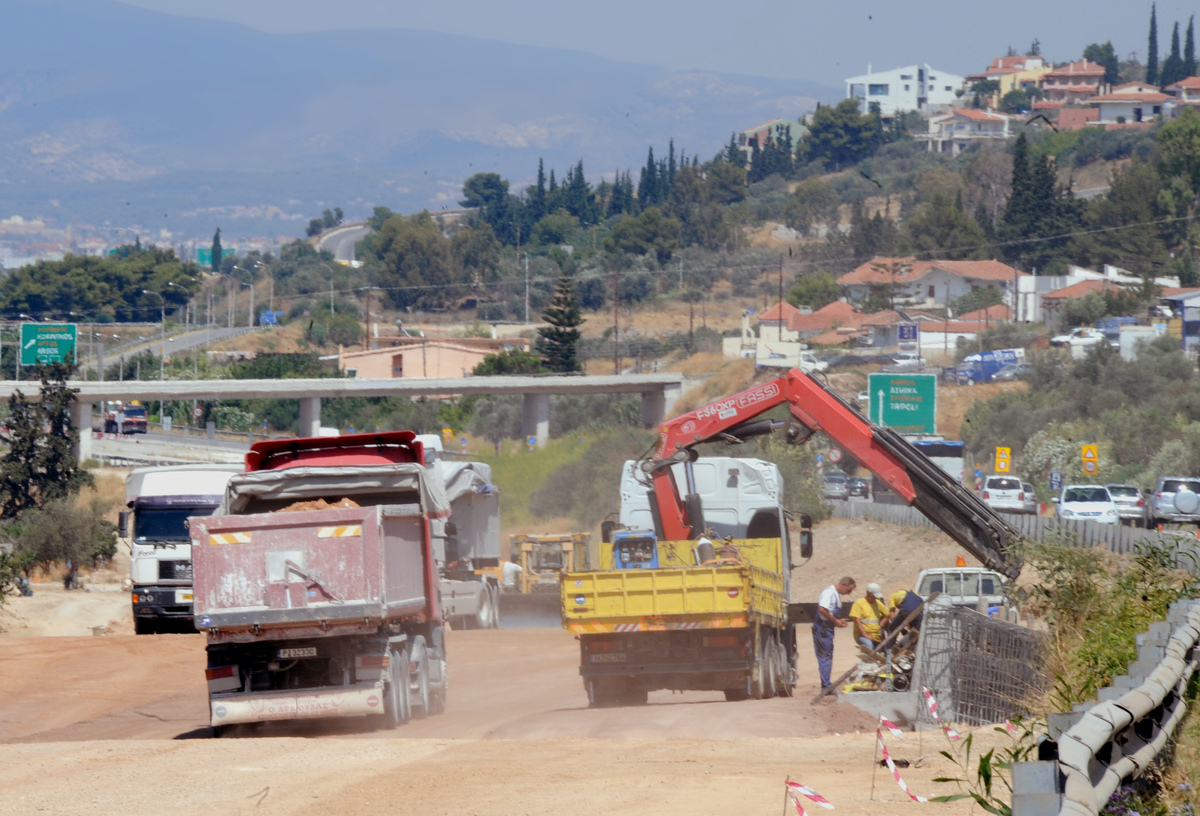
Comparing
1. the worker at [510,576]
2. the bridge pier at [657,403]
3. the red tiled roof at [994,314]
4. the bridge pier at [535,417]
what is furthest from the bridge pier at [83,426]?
the red tiled roof at [994,314]

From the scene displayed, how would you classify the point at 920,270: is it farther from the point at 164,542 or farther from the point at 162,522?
the point at 164,542

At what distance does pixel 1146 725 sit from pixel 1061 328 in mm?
96680

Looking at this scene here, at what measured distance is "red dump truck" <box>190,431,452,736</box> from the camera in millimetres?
14133

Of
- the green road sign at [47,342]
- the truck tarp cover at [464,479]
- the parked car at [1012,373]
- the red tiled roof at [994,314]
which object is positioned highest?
Answer: the red tiled roof at [994,314]

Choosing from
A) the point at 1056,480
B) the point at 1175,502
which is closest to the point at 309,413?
the point at 1056,480

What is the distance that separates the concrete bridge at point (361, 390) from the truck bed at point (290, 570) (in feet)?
193

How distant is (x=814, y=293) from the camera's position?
137125mm

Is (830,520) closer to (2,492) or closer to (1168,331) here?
(2,492)

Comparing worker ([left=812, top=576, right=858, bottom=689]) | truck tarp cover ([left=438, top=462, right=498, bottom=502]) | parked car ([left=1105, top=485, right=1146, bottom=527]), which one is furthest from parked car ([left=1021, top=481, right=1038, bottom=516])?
worker ([left=812, top=576, right=858, bottom=689])

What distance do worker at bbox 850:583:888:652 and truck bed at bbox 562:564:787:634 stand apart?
1462 millimetres

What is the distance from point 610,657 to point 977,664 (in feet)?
14.2

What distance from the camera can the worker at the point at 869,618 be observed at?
1708 cm

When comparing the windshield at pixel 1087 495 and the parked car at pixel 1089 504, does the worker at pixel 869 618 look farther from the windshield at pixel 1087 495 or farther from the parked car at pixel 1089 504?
the windshield at pixel 1087 495

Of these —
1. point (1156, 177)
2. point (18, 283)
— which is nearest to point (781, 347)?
point (1156, 177)
